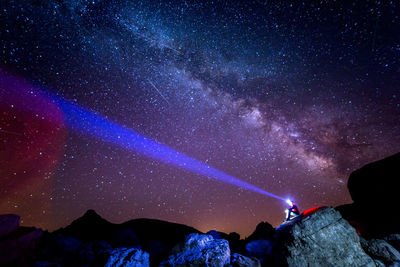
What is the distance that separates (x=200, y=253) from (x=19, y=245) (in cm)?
778

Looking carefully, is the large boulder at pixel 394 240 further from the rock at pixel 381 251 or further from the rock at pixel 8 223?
the rock at pixel 8 223

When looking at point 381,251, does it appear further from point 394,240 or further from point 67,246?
point 67,246

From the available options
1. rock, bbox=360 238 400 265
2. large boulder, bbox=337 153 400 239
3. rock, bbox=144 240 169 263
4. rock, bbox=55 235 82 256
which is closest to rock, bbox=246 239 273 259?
rock, bbox=360 238 400 265

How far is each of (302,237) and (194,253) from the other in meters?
4.57

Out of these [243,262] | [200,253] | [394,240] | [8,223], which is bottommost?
[243,262]

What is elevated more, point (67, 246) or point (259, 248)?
point (259, 248)

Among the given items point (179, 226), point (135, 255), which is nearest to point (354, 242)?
point (135, 255)

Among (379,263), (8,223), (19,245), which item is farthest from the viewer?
(8,223)

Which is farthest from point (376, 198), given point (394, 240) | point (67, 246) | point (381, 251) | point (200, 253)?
point (67, 246)

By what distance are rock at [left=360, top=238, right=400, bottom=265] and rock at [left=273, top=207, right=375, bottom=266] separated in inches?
10.7

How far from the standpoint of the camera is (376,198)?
932 cm

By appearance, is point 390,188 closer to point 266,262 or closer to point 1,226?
point 266,262

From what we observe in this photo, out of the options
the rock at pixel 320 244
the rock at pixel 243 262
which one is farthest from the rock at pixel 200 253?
the rock at pixel 320 244

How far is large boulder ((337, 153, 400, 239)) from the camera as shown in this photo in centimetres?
820
